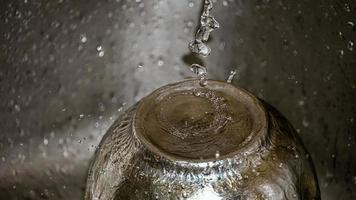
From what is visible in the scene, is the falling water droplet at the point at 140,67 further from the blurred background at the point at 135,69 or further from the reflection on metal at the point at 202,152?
Answer: the reflection on metal at the point at 202,152

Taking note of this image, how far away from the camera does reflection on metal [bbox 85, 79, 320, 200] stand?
1.70ft

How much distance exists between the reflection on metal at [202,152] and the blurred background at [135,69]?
25 cm

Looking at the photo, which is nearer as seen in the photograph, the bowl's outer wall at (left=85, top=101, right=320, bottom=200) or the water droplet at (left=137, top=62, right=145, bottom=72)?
the bowl's outer wall at (left=85, top=101, right=320, bottom=200)

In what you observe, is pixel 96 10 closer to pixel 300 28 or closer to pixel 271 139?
pixel 300 28

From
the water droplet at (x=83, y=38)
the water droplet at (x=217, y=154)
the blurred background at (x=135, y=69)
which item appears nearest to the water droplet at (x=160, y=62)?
the blurred background at (x=135, y=69)

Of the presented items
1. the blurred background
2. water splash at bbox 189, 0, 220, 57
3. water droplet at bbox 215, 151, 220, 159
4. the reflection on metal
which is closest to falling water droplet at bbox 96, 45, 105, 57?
the blurred background

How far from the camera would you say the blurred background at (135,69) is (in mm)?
847

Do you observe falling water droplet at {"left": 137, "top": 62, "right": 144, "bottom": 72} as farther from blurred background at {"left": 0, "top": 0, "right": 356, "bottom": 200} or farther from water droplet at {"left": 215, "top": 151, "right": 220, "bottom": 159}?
water droplet at {"left": 215, "top": 151, "right": 220, "bottom": 159}

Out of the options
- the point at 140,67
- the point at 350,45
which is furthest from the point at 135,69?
the point at 350,45

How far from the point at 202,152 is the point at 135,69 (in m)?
0.39

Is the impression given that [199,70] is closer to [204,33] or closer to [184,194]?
[204,33]

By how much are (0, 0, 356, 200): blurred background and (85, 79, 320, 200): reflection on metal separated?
0.81 ft

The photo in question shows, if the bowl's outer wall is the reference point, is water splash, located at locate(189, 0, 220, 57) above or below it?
below

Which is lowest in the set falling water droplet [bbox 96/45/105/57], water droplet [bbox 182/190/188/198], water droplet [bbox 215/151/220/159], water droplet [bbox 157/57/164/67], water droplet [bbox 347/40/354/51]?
water droplet [bbox 157/57/164/67]
